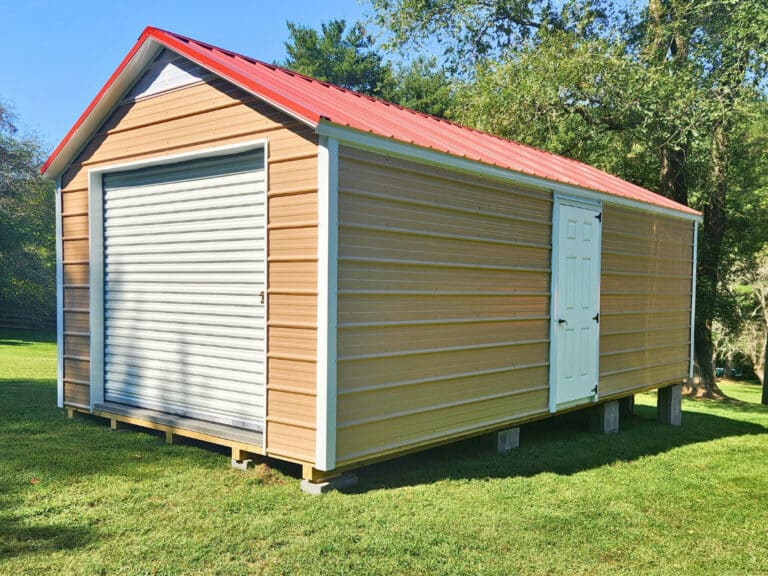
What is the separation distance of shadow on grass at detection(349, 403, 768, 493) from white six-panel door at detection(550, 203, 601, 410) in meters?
0.55

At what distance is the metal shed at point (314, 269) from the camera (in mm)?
4812

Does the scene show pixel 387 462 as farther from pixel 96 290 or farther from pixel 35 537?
pixel 96 290

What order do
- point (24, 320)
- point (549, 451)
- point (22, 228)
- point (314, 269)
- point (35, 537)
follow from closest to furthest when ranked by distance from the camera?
point (35, 537) → point (314, 269) → point (549, 451) → point (22, 228) → point (24, 320)

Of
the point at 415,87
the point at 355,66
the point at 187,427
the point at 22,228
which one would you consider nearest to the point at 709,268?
the point at 187,427

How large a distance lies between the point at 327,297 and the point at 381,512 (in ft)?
5.01

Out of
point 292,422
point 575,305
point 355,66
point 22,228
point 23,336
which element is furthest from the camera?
point 355,66

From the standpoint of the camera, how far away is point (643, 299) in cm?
846

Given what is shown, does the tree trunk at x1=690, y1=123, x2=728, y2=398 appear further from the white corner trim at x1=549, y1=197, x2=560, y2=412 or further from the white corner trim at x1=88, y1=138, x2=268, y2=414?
the white corner trim at x1=88, y1=138, x2=268, y2=414

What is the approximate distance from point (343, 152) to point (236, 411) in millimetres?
2465

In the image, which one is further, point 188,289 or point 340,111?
point 188,289

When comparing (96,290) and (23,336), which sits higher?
(96,290)

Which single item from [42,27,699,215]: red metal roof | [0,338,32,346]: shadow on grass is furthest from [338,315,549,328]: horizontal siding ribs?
[0,338,32,346]: shadow on grass

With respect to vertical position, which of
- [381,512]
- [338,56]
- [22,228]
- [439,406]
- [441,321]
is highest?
[338,56]

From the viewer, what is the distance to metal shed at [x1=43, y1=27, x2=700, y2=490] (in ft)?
15.8
